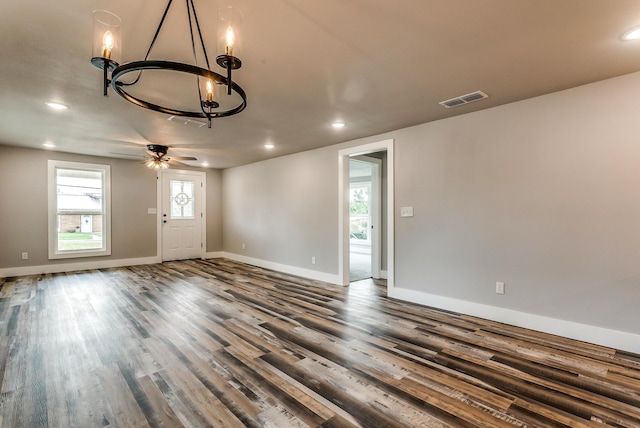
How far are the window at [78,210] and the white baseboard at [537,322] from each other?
21.6ft

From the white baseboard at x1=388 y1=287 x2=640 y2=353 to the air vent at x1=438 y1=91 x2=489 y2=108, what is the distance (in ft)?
7.62

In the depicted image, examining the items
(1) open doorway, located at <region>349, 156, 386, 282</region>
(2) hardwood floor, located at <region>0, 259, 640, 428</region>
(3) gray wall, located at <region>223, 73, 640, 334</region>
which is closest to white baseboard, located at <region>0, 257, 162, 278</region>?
(2) hardwood floor, located at <region>0, 259, 640, 428</region>

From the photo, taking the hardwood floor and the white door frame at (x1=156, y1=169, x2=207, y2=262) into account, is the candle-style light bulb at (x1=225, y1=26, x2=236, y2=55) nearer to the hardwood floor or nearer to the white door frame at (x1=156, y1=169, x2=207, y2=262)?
the hardwood floor

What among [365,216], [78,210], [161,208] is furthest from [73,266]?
[365,216]

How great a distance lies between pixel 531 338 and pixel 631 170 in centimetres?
178

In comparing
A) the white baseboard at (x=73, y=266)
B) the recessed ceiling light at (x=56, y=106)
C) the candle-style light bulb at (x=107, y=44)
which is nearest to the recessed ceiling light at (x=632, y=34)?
the candle-style light bulb at (x=107, y=44)

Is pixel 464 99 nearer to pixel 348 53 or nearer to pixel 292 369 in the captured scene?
pixel 348 53

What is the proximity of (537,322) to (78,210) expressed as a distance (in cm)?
821

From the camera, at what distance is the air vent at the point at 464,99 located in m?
3.15

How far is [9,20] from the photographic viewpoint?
6.36ft

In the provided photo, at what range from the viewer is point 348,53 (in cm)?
237

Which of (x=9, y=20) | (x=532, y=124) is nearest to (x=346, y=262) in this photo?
(x=532, y=124)

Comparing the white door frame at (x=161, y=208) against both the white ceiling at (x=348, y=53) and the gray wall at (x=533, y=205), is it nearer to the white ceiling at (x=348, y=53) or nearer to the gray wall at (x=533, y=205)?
the white ceiling at (x=348, y=53)

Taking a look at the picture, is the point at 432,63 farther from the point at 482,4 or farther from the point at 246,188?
the point at 246,188
